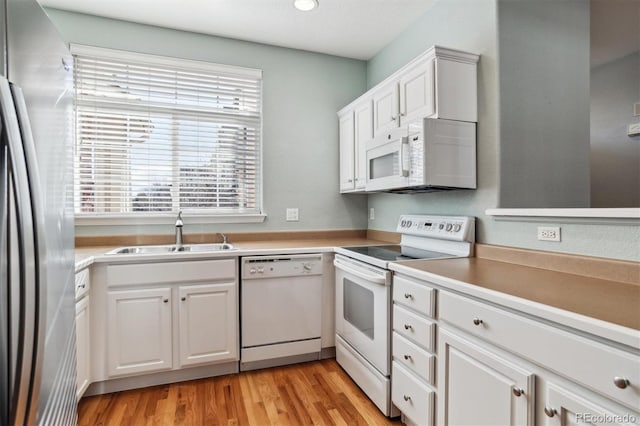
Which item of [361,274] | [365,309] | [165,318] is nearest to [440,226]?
[361,274]

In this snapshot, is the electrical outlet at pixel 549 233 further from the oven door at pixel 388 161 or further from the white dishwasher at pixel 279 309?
the white dishwasher at pixel 279 309

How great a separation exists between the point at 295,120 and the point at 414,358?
2276 mm

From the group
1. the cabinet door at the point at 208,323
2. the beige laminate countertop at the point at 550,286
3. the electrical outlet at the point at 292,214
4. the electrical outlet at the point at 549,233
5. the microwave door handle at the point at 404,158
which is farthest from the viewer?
the electrical outlet at the point at 292,214

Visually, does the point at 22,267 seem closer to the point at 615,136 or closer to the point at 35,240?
the point at 35,240

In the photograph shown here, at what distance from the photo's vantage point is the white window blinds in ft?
8.41

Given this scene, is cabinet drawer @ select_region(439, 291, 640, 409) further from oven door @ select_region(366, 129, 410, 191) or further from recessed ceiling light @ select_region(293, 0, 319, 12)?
recessed ceiling light @ select_region(293, 0, 319, 12)

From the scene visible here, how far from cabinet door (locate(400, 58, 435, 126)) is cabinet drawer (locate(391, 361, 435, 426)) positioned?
4.82 feet

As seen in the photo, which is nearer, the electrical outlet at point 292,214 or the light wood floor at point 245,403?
the light wood floor at point 245,403

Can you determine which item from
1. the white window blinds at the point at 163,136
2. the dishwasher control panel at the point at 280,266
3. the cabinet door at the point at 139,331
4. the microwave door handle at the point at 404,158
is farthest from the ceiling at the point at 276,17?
the cabinet door at the point at 139,331

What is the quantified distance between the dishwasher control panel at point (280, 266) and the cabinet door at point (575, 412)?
1.66 metres

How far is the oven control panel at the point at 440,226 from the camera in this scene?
2027 millimetres

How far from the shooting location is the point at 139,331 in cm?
213

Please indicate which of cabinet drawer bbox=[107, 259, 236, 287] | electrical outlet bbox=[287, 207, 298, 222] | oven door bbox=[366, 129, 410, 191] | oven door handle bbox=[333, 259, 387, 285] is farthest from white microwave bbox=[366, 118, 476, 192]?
cabinet drawer bbox=[107, 259, 236, 287]

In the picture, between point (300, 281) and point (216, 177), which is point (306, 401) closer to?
point (300, 281)
